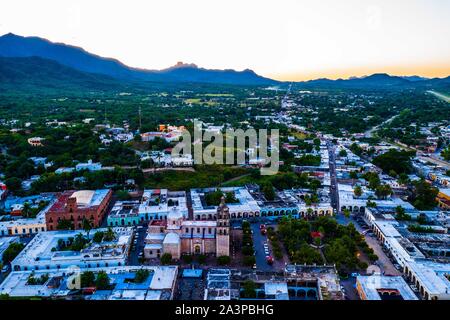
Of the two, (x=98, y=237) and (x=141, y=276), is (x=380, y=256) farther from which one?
(x=98, y=237)

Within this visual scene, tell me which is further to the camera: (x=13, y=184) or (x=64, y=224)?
(x=13, y=184)

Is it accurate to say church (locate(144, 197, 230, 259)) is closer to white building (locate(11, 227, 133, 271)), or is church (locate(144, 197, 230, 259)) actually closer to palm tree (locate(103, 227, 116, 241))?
white building (locate(11, 227, 133, 271))

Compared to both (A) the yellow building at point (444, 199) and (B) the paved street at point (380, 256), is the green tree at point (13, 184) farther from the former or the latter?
(A) the yellow building at point (444, 199)

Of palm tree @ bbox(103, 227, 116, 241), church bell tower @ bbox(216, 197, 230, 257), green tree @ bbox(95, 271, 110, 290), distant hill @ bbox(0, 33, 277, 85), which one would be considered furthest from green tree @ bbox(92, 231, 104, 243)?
distant hill @ bbox(0, 33, 277, 85)

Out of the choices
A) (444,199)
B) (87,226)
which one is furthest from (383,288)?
(87,226)

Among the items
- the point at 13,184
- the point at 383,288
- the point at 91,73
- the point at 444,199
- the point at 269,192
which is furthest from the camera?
the point at 91,73

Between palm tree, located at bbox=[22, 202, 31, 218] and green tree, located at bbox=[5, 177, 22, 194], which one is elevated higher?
green tree, located at bbox=[5, 177, 22, 194]
